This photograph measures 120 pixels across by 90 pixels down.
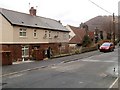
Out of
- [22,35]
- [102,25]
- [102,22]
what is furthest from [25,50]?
[102,25]

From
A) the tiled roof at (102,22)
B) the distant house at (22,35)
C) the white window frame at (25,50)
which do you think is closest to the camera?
the distant house at (22,35)

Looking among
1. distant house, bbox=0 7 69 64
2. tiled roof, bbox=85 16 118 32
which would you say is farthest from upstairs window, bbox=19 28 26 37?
tiled roof, bbox=85 16 118 32

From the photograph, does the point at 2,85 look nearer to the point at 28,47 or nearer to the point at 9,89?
the point at 9,89

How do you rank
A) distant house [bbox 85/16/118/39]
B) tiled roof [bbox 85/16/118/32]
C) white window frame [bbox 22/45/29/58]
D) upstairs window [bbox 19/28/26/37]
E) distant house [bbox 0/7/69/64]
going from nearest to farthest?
distant house [bbox 0/7/69/64] < white window frame [bbox 22/45/29/58] < upstairs window [bbox 19/28/26/37] < tiled roof [bbox 85/16/118/32] < distant house [bbox 85/16/118/39]

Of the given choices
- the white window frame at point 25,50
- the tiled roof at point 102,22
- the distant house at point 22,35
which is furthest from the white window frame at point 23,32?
the tiled roof at point 102,22

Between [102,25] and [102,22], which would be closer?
[102,22]

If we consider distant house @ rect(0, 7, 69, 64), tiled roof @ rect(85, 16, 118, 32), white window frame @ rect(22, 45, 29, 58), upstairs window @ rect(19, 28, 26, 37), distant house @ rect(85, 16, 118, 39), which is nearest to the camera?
distant house @ rect(0, 7, 69, 64)

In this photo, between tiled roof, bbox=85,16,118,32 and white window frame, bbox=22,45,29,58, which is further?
tiled roof, bbox=85,16,118,32

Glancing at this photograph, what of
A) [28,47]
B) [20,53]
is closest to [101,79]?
[20,53]

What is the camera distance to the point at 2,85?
1434 centimetres

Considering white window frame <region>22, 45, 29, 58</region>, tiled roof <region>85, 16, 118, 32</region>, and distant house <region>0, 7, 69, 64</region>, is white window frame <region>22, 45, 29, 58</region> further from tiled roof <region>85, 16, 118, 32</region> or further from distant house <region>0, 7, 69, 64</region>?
tiled roof <region>85, 16, 118, 32</region>

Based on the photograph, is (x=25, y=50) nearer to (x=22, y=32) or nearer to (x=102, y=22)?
(x=22, y=32)

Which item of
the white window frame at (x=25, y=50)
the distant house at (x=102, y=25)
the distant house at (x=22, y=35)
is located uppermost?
the distant house at (x=102, y=25)

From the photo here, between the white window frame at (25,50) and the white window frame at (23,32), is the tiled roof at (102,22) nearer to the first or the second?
the white window frame at (23,32)
